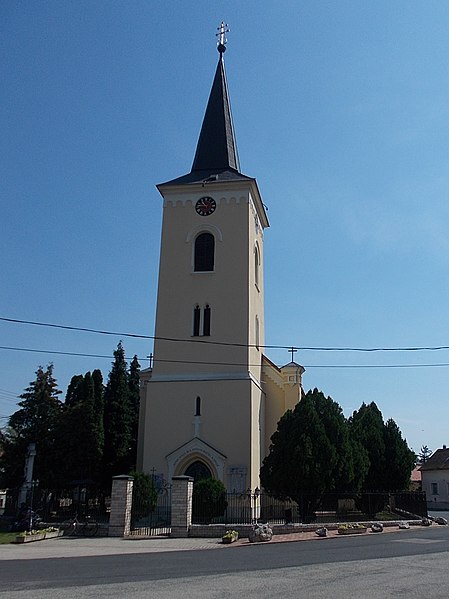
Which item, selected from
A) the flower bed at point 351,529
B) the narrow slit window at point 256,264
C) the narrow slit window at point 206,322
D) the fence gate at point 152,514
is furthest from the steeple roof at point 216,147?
the flower bed at point 351,529

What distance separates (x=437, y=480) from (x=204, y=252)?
39.4 metres

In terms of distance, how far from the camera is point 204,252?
30.4m

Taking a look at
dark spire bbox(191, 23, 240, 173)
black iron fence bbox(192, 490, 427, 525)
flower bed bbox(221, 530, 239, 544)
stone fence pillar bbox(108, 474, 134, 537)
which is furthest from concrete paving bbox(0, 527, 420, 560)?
dark spire bbox(191, 23, 240, 173)

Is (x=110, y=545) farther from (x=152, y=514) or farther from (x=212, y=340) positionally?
(x=212, y=340)

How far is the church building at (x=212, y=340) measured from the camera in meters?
27.0

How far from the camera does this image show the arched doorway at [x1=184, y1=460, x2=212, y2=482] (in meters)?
26.8

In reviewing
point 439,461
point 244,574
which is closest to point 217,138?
point 244,574

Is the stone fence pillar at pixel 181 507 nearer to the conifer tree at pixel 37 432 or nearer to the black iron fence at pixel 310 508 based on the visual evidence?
the black iron fence at pixel 310 508

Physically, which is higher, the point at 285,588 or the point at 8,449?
the point at 8,449

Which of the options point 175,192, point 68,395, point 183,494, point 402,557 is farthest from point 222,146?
point 402,557

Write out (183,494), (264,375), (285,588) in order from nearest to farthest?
(285,588) < (183,494) < (264,375)

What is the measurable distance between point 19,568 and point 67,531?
945cm

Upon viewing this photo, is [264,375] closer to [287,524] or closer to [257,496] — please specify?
[257,496]

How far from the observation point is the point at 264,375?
31.9 meters
